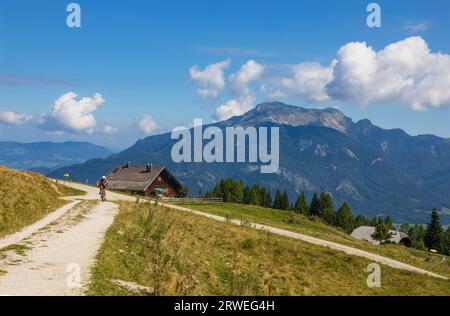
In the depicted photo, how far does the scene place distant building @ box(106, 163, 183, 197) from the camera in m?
78.4

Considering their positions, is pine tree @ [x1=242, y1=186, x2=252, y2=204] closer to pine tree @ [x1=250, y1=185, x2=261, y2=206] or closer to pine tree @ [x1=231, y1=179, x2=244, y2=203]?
pine tree @ [x1=250, y1=185, x2=261, y2=206]

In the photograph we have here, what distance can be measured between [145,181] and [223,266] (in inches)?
2403

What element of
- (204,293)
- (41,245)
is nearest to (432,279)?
(204,293)

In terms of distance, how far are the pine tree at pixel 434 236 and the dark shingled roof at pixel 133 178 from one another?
292 ft

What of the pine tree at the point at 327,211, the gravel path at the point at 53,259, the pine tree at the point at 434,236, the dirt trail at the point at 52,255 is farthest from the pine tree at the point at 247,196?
the gravel path at the point at 53,259

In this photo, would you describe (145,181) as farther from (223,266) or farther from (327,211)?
(327,211)

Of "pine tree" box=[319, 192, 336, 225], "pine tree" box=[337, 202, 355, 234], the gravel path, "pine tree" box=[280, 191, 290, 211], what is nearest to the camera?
the gravel path

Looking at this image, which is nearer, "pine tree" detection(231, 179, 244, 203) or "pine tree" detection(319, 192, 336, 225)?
"pine tree" detection(231, 179, 244, 203)

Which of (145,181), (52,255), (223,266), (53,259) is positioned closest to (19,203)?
(52,255)

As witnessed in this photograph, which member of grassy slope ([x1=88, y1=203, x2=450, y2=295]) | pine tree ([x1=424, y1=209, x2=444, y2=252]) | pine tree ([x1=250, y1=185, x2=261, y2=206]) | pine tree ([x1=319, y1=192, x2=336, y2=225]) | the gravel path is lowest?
pine tree ([x1=424, y1=209, x2=444, y2=252])

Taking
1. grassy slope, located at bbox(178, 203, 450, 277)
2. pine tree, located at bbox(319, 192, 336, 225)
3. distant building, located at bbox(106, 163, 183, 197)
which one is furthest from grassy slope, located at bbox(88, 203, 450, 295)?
pine tree, located at bbox(319, 192, 336, 225)

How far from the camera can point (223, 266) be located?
67.8 feet
